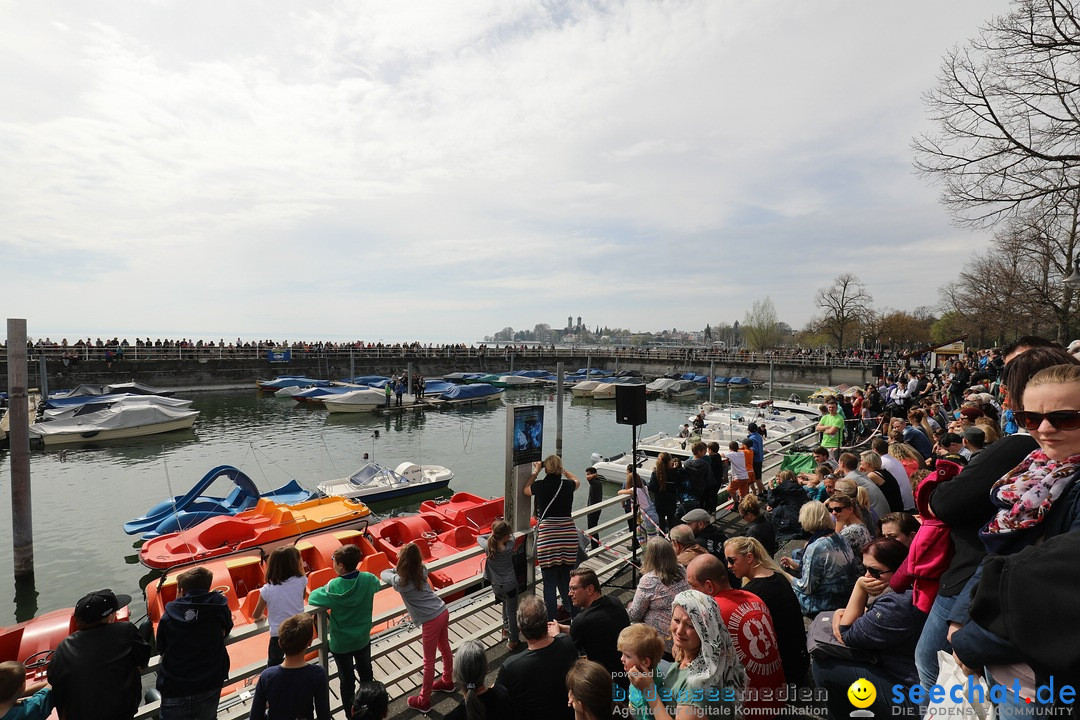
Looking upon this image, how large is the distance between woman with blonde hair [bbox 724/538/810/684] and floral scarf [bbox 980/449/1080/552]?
66.7 inches

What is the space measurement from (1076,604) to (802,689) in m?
3.03

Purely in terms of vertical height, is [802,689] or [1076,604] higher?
[1076,604]

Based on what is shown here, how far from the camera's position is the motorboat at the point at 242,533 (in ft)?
32.9

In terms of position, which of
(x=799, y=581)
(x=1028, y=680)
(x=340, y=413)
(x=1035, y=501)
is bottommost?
(x=340, y=413)

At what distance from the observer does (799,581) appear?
419cm

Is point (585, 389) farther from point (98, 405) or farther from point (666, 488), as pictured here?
point (666, 488)

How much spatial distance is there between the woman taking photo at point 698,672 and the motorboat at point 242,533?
968cm

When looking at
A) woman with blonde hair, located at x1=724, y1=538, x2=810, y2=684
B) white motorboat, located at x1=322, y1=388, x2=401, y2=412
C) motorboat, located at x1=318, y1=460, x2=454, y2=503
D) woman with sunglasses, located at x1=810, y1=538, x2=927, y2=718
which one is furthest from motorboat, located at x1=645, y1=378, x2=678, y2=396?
woman with sunglasses, located at x1=810, y1=538, x2=927, y2=718

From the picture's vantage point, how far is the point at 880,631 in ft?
9.83

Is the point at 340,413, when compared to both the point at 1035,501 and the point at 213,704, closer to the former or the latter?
the point at 213,704

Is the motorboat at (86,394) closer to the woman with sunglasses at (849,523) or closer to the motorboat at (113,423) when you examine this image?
the motorboat at (113,423)

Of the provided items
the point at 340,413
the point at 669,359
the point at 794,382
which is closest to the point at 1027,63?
the point at 340,413

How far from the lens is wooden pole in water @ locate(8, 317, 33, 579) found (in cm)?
1033

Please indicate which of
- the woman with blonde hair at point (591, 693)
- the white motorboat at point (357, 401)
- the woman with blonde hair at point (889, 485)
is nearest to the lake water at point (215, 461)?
the white motorboat at point (357, 401)
